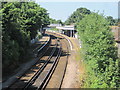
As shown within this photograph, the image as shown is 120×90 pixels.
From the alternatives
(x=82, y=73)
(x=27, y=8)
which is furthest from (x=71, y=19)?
(x=82, y=73)

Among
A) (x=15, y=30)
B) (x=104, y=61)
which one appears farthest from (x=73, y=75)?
(x=15, y=30)

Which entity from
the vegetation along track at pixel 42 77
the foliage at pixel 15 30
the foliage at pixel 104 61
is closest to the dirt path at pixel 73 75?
the vegetation along track at pixel 42 77

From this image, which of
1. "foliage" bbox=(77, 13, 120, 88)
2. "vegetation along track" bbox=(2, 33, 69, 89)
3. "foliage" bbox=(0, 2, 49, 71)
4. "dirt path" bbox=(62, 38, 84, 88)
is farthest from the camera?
"foliage" bbox=(0, 2, 49, 71)

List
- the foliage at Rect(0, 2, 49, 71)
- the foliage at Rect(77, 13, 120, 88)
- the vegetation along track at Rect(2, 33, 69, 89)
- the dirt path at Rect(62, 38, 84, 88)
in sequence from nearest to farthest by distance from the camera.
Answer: the foliage at Rect(77, 13, 120, 88), the vegetation along track at Rect(2, 33, 69, 89), the dirt path at Rect(62, 38, 84, 88), the foliage at Rect(0, 2, 49, 71)

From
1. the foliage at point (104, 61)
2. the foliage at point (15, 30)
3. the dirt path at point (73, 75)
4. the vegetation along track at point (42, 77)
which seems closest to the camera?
the foliage at point (104, 61)

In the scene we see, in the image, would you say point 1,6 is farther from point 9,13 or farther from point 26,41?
point 26,41

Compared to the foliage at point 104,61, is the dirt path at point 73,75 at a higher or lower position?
lower

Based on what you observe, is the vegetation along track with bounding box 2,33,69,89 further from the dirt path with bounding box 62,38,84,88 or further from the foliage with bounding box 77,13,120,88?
the foliage with bounding box 77,13,120,88

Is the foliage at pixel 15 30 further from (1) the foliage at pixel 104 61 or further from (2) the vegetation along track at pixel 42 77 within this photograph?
(1) the foliage at pixel 104 61

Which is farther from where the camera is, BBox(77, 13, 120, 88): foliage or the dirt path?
the dirt path

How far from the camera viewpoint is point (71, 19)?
136250mm

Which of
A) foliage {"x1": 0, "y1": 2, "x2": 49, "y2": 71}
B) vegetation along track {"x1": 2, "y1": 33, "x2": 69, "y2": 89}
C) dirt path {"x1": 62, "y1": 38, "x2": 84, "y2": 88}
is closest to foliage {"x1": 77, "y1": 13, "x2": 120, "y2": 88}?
dirt path {"x1": 62, "y1": 38, "x2": 84, "y2": 88}

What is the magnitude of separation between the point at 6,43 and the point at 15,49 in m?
2.06

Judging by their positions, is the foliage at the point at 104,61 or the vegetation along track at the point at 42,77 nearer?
the foliage at the point at 104,61
